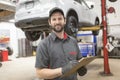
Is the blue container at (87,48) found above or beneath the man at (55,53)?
beneath

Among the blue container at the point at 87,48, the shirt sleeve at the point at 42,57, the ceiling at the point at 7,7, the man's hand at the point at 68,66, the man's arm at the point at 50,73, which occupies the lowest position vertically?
the blue container at the point at 87,48

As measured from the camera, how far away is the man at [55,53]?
217 cm

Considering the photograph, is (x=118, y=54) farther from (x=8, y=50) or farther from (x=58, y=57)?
(x=58, y=57)

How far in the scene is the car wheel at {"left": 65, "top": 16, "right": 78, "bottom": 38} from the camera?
5.81 m

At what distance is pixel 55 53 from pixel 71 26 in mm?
3794

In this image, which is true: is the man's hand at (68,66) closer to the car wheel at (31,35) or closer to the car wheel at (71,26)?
the car wheel at (71,26)

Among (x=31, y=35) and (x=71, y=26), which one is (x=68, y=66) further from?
(x=31, y=35)

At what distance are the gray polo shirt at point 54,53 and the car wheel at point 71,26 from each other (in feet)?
11.5

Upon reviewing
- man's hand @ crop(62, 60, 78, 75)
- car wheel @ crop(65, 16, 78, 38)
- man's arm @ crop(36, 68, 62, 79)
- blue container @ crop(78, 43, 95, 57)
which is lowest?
blue container @ crop(78, 43, 95, 57)

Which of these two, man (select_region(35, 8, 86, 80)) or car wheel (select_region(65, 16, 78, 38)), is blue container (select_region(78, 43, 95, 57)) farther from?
man (select_region(35, 8, 86, 80))

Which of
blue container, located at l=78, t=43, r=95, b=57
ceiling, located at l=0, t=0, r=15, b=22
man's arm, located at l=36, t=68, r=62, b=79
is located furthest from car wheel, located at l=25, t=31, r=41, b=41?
man's arm, located at l=36, t=68, r=62, b=79

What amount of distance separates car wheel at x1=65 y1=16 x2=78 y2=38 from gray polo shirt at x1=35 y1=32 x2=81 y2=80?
350 centimetres

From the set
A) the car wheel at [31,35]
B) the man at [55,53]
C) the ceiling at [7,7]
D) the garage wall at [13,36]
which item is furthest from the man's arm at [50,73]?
the garage wall at [13,36]

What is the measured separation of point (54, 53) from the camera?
87.4 inches
